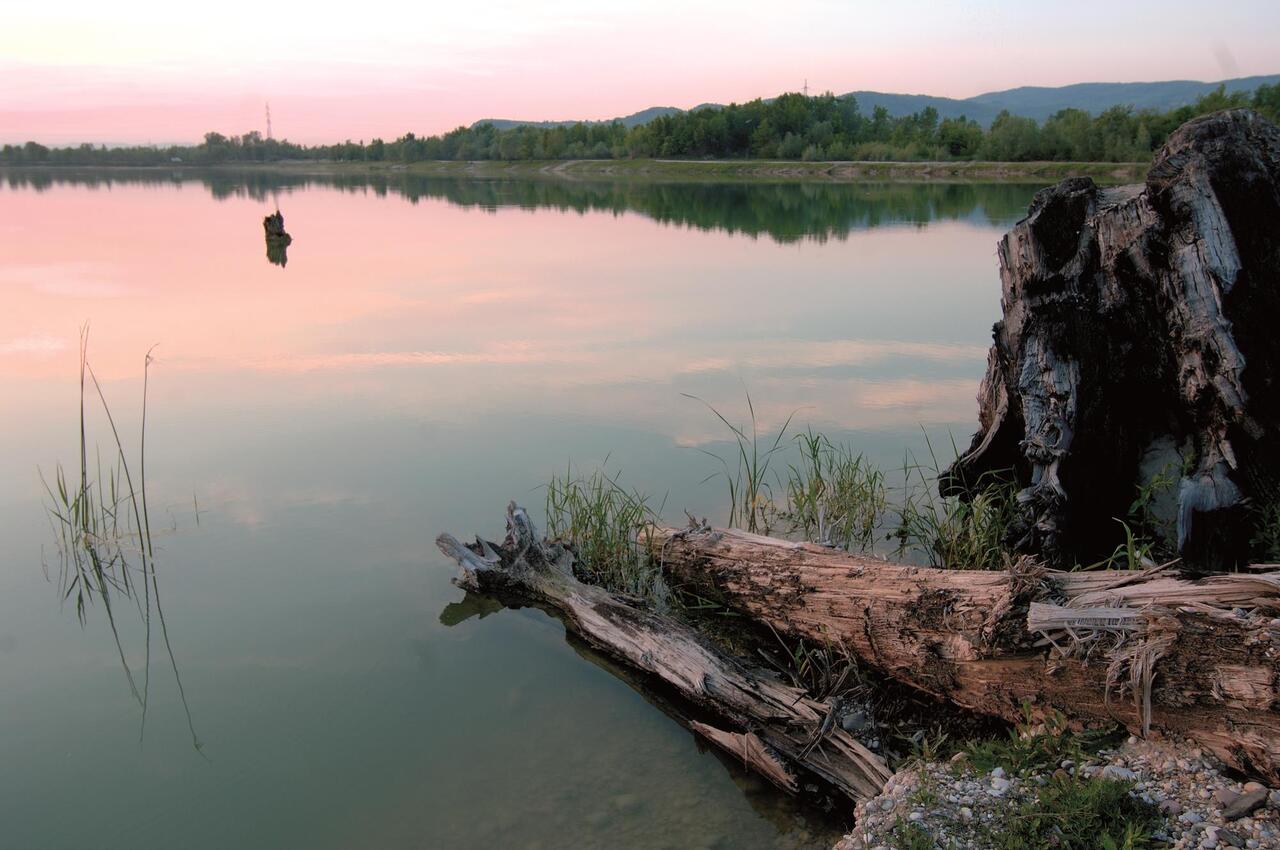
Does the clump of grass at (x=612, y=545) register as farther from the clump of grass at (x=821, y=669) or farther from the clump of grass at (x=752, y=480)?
the clump of grass at (x=821, y=669)

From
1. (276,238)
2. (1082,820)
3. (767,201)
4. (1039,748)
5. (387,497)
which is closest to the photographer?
(1082,820)

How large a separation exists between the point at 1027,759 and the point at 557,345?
349 inches

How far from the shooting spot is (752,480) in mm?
5895

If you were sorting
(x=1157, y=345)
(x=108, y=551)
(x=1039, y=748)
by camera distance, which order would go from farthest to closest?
(x=108, y=551) → (x=1157, y=345) → (x=1039, y=748)

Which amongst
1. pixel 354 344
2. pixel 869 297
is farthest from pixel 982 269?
pixel 354 344

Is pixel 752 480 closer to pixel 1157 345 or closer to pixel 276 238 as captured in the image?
pixel 1157 345

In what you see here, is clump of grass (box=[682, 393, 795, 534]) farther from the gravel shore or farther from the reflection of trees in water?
the reflection of trees in water

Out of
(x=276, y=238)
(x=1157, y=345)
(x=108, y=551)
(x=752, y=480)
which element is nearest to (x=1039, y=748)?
(x=1157, y=345)

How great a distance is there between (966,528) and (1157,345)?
1.32 metres

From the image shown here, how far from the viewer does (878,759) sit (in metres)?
3.49

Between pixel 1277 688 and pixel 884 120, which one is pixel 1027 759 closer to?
pixel 1277 688

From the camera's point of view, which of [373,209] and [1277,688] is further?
[373,209]

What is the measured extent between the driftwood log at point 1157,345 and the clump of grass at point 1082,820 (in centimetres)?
191

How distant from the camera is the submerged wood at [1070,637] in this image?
285cm
